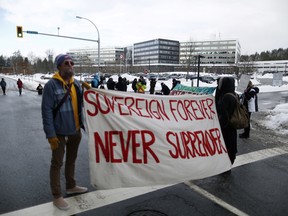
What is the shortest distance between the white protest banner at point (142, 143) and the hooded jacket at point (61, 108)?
0.20 metres

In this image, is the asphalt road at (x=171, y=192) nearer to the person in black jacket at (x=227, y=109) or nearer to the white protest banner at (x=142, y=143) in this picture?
the white protest banner at (x=142, y=143)

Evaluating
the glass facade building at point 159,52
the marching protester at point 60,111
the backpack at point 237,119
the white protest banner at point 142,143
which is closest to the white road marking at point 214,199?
the white protest banner at point 142,143

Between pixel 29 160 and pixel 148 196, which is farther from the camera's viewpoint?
pixel 29 160

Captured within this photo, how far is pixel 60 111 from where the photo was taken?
329 centimetres

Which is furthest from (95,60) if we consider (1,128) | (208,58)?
(1,128)

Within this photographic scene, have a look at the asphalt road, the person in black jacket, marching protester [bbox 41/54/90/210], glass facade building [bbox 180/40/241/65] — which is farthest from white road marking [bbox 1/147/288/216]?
glass facade building [bbox 180/40/241/65]

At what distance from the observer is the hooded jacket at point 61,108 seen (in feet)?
10.5

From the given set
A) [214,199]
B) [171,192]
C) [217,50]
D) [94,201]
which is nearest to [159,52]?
[217,50]

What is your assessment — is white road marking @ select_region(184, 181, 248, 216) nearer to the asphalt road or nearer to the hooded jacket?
the asphalt road

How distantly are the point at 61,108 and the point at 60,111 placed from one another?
4cm

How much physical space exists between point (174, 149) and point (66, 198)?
1.60 m

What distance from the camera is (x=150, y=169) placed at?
3312mm

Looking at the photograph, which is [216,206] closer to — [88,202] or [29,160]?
[88,202]

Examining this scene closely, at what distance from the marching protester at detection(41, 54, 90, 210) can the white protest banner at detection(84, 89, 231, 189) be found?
22 cm
